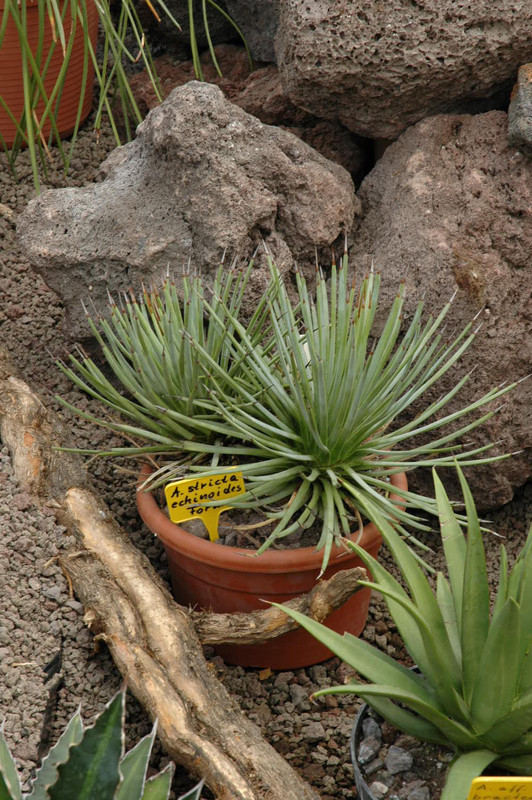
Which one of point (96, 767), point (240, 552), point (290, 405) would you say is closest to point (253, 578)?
point (240, 552)

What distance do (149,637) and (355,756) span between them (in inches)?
19.4

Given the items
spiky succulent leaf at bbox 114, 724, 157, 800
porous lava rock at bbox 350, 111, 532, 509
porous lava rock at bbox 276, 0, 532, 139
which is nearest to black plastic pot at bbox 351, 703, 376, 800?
spiky succulent leaf at bbox 114, 724, 157, 800

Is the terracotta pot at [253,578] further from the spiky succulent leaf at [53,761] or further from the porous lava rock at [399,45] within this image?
the porous lava rock at [399,45]

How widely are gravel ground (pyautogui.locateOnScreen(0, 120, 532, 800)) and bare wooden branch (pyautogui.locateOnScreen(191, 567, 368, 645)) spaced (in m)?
0.19

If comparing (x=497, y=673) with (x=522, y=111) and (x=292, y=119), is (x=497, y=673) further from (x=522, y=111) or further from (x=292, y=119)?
(x=292, y=119)

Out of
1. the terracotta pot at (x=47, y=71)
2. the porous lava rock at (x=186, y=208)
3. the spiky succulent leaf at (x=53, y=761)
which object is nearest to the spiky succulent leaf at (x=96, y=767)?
the spiky succulent leaf at (x=53, y=761)

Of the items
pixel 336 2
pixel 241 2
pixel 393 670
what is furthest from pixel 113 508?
pixel 241 2

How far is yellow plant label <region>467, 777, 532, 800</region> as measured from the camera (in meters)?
1.26

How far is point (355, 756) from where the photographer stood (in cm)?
152

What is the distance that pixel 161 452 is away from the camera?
2027 millimetres

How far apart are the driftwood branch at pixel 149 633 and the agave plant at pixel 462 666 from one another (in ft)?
0.91

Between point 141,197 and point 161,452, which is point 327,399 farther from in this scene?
point 141,197

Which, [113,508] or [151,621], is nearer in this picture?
[151,621]

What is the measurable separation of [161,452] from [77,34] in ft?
5.60
